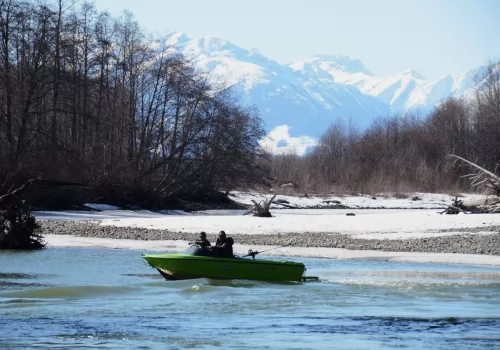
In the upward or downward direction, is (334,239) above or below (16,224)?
below

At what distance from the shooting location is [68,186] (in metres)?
58.2

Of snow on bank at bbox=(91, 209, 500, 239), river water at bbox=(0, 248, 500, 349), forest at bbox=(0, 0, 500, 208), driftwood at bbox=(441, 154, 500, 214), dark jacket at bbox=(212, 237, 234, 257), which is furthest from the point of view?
forest at bbox=(0, 0, 500, 208)

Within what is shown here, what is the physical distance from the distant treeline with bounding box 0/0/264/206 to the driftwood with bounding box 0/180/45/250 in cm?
1813

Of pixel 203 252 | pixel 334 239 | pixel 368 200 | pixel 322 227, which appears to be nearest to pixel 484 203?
pixel 322 227

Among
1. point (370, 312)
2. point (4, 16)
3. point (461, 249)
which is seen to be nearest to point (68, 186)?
point (4, 16)

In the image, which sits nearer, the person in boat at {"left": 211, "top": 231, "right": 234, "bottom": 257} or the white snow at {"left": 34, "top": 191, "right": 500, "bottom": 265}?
the person in boat at {"left": 211, "top": 231, "right": 234, "bottom": 257}

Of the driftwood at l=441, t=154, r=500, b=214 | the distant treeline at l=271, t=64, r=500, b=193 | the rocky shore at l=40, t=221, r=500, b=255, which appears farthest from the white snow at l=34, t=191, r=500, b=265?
the distant treeline at l=271, t=64, r=500, b=193

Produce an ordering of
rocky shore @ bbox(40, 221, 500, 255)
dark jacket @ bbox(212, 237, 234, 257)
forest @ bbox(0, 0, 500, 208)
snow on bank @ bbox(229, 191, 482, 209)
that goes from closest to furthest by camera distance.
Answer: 1. dark jacket @ bbox(212, 237, 234, 257)
2. rocky shore @ bbox(40, 221, 500, 255)
3. forest @ bbox(0, 0, 500, 208)
4. snow on bank @ bbox(229, 191, 482, 209)

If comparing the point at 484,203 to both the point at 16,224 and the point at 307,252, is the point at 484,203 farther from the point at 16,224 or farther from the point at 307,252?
the point at 16,224

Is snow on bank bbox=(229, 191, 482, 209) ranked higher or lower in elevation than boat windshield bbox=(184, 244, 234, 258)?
higher

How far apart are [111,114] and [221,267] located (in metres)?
43.4

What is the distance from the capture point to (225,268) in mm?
26922

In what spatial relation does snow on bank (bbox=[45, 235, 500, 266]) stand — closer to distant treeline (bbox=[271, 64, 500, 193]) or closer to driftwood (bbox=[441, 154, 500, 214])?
driftwood (bbox=[441, 154, 500, 214])

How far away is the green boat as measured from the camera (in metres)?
26.9
